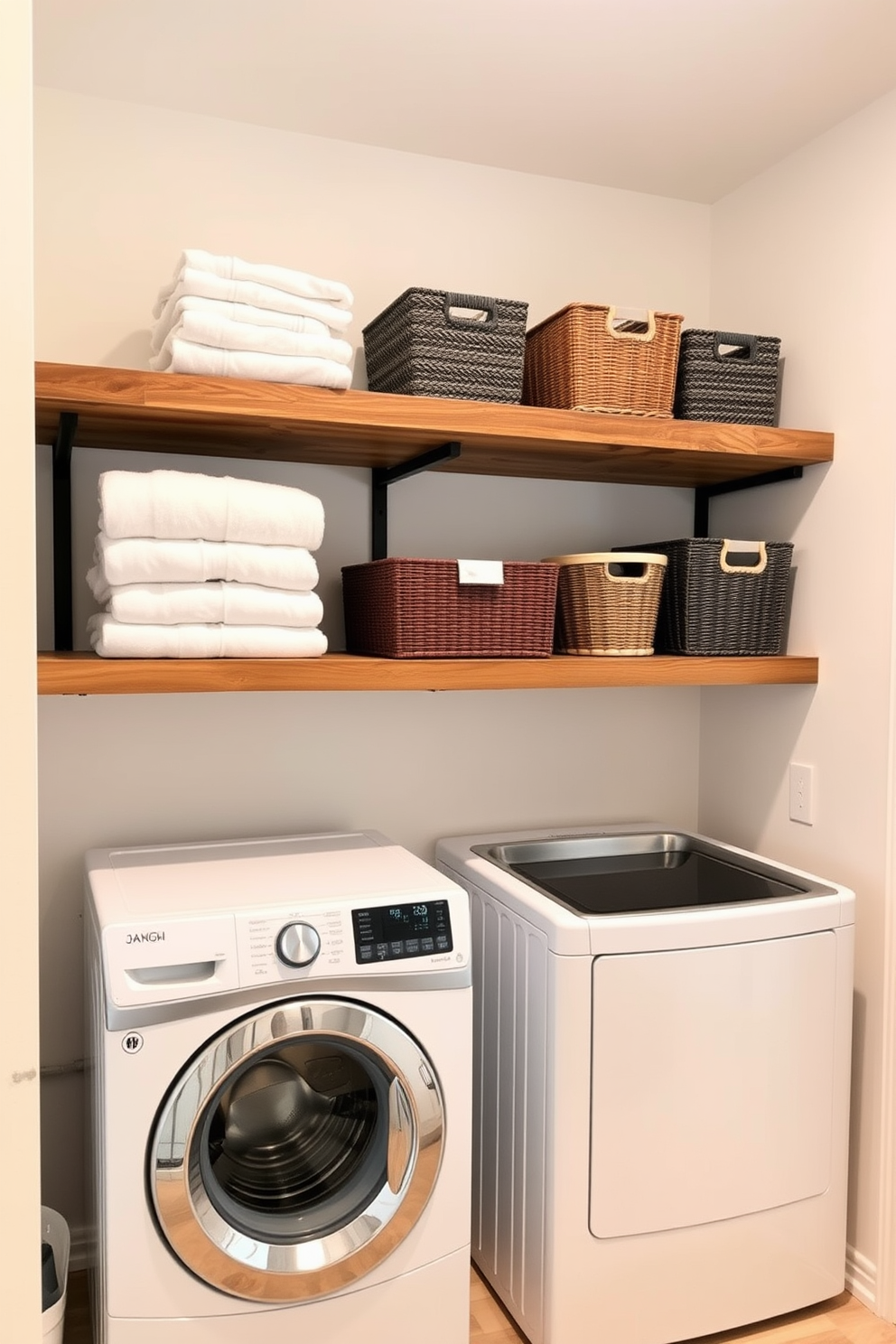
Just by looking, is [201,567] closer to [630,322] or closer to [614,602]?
[614,602]

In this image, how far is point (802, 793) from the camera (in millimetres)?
2309

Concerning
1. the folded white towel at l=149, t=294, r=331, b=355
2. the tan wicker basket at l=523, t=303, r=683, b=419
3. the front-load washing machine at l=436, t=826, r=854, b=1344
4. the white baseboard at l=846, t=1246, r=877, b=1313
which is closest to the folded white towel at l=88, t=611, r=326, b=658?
the folded white towel at l=149, t=294, r=331, b=355

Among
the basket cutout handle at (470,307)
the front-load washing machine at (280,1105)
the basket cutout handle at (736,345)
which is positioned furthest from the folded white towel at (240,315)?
the front-load washing machine at (280,1105)

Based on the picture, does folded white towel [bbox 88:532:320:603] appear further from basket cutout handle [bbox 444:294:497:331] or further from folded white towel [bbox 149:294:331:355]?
basket cutout handle [bbox 444:294:497:331]

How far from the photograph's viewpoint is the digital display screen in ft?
5.59

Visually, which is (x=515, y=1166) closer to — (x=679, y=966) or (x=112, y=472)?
(x=679, y=966)

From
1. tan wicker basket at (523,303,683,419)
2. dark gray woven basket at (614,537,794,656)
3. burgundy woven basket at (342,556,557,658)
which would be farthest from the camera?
dark gray woven basket at (614,537,794,656)

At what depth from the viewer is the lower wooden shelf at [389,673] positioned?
1.71m

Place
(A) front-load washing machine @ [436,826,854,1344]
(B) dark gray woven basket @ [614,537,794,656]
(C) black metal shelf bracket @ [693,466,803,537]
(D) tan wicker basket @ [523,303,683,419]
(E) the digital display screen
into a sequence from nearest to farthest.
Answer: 1. (E) the digital display screen
2. (A) front-load washing machine @ [436,826,854,1344]
3. (D) tan wicker basket @ [523,303,683,419]
4. (B) dark gray woven basket @ [614,537,794,656]
5. (C) black metal shelf bracket @ [693,466,803,537]

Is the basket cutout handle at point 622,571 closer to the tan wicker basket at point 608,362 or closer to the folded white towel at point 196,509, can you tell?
the tan wicker basket at point 608,362

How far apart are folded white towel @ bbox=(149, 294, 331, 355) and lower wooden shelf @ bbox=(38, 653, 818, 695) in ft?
1.97

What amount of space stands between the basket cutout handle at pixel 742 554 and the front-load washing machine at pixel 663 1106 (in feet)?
2.19

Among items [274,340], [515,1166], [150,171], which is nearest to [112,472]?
[274,340]

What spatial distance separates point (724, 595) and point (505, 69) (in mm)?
1149
